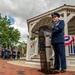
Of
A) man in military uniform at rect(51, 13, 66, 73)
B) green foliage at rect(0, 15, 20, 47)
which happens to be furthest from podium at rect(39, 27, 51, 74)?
green foliage at rect(0, 15, 20, 47)

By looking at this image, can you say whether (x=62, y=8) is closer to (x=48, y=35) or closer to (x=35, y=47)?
(x=48, y=35)

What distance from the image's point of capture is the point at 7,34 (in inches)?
1288

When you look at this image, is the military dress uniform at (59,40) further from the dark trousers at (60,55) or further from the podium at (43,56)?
the podium at (43,56)

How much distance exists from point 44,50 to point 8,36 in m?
28.6

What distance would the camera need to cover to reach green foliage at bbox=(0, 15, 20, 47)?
32656 millimetres

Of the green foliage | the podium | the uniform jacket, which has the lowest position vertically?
the podium

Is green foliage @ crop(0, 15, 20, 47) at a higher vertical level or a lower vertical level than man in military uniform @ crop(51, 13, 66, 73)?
higher

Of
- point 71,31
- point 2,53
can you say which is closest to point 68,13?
point 71,31

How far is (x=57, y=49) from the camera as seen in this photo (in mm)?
4926

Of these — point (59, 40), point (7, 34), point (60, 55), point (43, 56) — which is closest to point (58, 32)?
point (59, 40)

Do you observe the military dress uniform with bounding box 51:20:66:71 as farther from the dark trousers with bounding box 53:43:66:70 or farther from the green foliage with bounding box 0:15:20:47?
the green foliage with bounding box 0:15:20:47

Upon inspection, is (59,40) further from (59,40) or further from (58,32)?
(58,32)

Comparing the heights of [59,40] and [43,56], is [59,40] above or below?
above

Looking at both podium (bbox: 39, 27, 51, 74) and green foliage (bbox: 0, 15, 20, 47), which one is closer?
podium (bbox: 39, 27, 51, 74)
